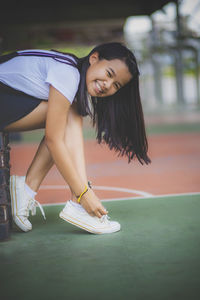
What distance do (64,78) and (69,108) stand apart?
0.67 feet

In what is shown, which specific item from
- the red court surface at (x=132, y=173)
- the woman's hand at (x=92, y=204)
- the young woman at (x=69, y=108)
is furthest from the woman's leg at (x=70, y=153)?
the red court surface at (x=132, y=173)

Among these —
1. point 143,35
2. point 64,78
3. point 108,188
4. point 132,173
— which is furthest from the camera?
point 143,35

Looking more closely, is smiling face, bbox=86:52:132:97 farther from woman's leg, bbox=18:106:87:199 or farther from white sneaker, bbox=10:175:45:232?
white sneaker, bbox=10:175:45:232

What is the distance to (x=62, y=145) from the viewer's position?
1.89 metres

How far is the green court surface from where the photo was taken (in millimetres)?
1325

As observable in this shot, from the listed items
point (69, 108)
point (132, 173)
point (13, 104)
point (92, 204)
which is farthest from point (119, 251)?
point (132, 173)

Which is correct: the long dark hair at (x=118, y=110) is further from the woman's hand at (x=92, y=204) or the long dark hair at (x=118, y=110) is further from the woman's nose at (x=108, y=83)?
the woman's hand at (x=92, y=204)

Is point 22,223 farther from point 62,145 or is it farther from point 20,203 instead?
point 62,145

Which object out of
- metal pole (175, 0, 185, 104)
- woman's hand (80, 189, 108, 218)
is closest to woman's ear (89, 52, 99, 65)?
woman's hand (80, 189, 108, 218)

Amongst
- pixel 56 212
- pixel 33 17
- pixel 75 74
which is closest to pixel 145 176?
pixel 56 212

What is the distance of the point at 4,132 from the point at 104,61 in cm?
57

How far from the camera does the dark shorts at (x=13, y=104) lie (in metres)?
1.94

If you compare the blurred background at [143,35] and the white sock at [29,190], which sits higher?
the blurred background at [143,35]

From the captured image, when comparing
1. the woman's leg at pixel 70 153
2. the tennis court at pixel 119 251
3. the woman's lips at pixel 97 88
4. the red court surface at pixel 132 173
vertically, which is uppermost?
the woman's lips at pixel 97 88
